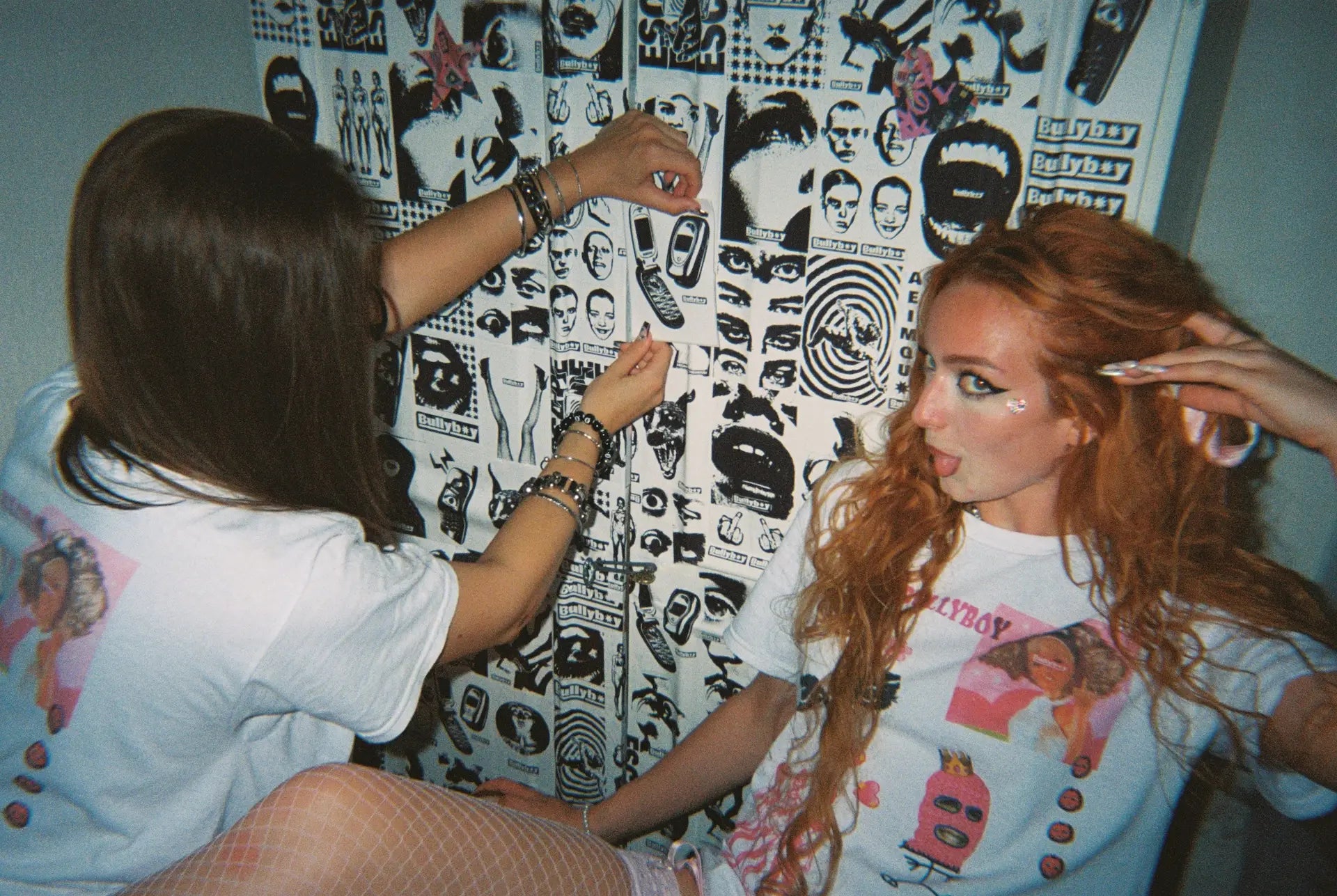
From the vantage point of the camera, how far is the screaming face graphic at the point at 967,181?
2.71 feet

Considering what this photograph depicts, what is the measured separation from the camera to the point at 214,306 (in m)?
0.75

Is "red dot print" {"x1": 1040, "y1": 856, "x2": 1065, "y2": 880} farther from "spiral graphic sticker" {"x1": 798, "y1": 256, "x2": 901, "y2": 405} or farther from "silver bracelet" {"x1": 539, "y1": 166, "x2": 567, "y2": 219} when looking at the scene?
"silver bracelet" {"x1": 539, "y1": 166, "x2": 567, "y2": 219}

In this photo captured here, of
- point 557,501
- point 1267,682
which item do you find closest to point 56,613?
point 557,501

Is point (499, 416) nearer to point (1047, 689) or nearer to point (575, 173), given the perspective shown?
point (575, 173)

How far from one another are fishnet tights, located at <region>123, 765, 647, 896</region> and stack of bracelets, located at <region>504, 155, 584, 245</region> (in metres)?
0.72

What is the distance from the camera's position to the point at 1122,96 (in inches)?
29.9

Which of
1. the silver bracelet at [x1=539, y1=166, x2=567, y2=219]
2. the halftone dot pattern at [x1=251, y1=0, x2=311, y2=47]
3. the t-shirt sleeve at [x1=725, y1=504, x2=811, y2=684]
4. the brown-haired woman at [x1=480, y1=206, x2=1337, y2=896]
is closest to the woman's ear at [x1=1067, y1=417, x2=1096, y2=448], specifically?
the brown-haired woman at [x1=480, y1=206, x2=1337, y2=896]

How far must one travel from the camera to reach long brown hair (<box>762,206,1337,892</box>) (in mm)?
782

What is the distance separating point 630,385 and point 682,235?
0.21 meters

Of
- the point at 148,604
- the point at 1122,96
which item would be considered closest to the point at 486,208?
the point at 148,604

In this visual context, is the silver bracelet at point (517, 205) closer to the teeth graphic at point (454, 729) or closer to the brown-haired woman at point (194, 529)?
the brown-haired woman at point (194, 529)

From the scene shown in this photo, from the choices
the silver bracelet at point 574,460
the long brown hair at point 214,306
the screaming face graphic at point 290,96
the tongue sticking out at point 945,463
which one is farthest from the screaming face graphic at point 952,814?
the screaming face graphic at point 290,96

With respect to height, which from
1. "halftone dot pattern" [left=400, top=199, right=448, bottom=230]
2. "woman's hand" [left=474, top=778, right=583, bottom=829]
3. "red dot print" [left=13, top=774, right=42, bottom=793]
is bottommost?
"woman's hand" [left=474, top=778, right=583, bottom=829]

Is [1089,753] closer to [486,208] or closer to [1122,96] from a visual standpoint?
[1122,96]
